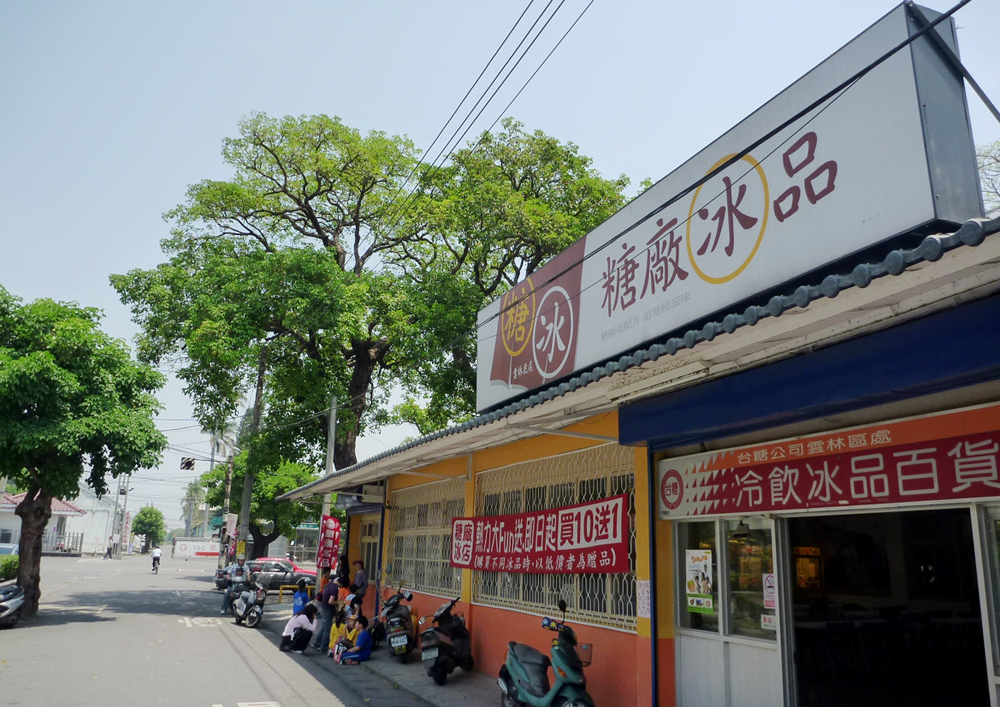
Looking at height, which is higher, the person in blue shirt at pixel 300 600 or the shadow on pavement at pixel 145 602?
the person in blue shirt at pixel 300 600

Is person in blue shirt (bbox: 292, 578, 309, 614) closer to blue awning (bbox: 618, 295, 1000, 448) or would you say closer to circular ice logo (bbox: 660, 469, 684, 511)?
circular ice logo (bbox: 660, 469, 684, 511)

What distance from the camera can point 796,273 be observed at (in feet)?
20.6

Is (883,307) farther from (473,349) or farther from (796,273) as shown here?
(473,349)

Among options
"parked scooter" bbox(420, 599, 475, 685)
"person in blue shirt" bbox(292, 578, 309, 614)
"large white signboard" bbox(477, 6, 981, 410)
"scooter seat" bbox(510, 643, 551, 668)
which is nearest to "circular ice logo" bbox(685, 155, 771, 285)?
"large white signboard" bbox(477, 6, 981, 410)

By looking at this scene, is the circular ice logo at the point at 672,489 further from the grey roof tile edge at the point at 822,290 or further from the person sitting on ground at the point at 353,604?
the person sitting on ground at the point at 353,604

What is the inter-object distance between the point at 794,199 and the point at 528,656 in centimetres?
533

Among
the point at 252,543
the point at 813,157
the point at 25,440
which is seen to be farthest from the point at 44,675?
the point at 252,543

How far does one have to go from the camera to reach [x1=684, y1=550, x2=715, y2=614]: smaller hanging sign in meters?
6.92

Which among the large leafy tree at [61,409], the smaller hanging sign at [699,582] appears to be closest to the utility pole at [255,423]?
the large leafy tree at [61,409]

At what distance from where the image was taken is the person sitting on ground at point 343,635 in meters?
11.8

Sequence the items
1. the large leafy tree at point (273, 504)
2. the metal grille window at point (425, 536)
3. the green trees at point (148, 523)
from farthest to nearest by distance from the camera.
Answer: the green trees at point (148, 523), the large leafy tree at point (273, 504), the metal grille window at point (425, 536)

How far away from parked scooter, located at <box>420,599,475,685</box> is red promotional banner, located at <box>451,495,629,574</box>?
798 mm

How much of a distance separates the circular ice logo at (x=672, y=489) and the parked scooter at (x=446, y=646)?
4258 mm

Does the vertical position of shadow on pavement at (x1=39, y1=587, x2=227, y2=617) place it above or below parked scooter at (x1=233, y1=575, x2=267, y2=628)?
below
